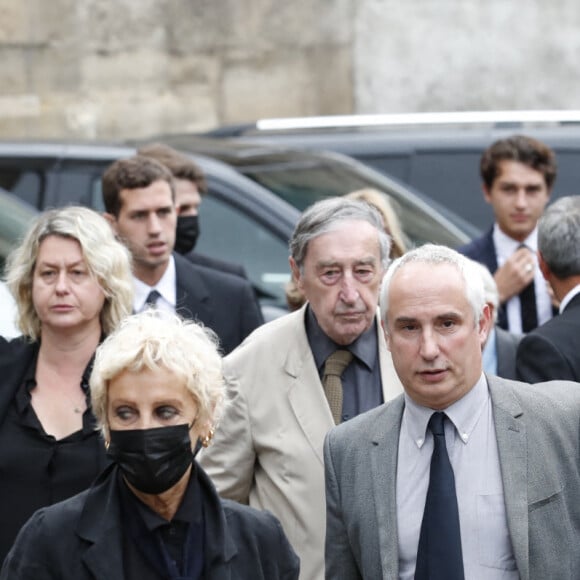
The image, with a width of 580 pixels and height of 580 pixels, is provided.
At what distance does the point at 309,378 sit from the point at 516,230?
2764mm

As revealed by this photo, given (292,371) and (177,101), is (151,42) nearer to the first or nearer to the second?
(177,101)

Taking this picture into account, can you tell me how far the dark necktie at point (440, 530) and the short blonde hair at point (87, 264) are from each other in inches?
66.9

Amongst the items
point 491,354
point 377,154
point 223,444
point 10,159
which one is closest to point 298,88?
point 377,154

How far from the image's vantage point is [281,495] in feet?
16.5

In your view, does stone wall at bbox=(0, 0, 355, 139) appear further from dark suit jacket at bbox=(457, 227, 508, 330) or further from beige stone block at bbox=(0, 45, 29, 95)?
dark suit jacket at bbox=(457, 227, 508, 330)

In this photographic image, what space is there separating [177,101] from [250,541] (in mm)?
13808

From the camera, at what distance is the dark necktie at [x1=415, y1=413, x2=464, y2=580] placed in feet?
13.5

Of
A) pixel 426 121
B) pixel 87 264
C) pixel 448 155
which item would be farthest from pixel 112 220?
pixel 426 121

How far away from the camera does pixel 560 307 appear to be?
5.54 metres

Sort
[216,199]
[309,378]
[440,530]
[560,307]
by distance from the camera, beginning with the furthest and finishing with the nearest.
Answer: [216,199], [560,307], [309,378], [440,530]

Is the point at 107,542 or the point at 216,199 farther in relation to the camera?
the point at 216,199

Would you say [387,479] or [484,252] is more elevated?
[484,252]

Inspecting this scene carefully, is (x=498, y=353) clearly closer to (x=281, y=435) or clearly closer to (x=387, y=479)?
(x=281, y=435)

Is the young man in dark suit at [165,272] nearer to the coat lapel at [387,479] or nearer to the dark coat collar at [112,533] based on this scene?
the coat lapel at [387,479]
